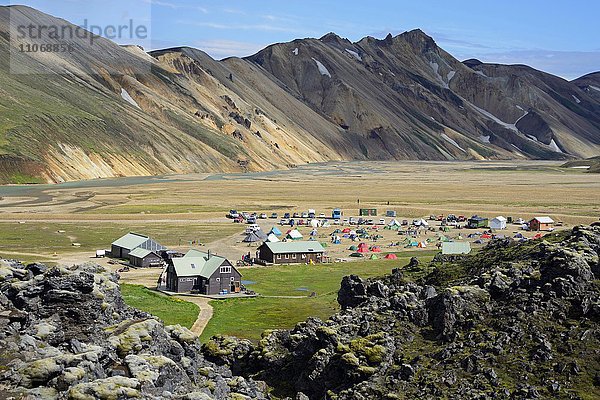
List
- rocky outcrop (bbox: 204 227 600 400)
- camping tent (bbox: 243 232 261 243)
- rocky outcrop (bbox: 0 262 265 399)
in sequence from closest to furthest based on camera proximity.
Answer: rocky outcrop (bbox: 0 262 265 399) < rocky outcrop (bbox: 204 227 600 400) < camping tent (bbox: 243 232 261 243)

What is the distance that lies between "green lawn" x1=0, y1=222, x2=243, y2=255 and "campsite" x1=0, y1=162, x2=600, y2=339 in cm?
15

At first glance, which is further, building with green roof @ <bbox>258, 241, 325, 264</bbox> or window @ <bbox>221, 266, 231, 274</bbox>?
building with green roof @ <bbox>258, 241, 325, 264</bbox>

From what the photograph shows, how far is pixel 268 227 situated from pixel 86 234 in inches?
1164

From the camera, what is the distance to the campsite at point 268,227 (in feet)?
221

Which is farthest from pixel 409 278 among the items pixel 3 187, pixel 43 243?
pixel 3 187

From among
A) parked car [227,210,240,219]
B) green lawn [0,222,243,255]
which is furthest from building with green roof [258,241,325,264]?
parked car [227,210,240,219]

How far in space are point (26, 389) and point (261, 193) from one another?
165266mm

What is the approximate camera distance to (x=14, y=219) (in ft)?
407

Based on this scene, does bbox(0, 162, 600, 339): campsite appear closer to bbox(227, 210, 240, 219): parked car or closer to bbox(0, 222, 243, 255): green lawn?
bbox(0, 222, 243, 255): green lawn

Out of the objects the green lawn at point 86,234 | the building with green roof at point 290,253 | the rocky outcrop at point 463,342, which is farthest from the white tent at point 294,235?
the rocky outcrop at point 463,342

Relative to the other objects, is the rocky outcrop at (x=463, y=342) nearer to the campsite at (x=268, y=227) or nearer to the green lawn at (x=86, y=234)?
the campsite at (x=268, y=227)

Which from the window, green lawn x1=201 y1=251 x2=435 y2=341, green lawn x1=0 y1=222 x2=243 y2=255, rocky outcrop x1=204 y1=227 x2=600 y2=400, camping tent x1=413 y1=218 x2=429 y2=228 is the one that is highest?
rocky outcrop x1=204 y1=227 x2=600 y2=400

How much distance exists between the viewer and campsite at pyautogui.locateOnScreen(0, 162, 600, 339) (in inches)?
2650

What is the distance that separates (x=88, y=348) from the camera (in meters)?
27.2
